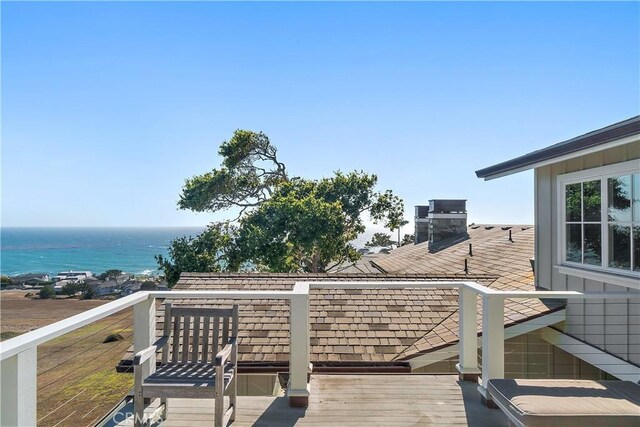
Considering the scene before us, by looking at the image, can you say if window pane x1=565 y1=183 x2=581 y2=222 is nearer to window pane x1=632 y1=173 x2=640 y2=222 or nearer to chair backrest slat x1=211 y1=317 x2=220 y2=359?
window pane x1=632 y1=173 x2=640 y2=222

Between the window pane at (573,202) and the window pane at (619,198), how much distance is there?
20.8 inches

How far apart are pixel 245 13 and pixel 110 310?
9.71 metres

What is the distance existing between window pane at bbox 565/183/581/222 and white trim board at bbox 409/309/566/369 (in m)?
1.19

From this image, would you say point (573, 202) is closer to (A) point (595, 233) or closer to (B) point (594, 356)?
(A) point (595, 233)

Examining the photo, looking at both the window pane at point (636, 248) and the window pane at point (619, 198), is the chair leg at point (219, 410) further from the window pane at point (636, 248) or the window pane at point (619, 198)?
the window pane at point (619, 198)

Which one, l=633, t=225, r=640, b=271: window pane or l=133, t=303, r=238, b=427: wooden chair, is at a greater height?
l=633, t=225, r=640, b=271: window pane

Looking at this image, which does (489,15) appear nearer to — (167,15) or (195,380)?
(167,15)

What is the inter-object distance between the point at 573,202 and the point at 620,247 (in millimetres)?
909

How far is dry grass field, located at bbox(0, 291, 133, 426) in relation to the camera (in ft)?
37.0

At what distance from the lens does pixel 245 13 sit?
10.2m

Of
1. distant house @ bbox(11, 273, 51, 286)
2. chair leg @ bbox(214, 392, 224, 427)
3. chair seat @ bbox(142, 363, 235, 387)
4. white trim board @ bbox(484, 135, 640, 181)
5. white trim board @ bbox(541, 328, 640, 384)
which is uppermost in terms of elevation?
white trim board @ bbox(484, 135, 640, 181)

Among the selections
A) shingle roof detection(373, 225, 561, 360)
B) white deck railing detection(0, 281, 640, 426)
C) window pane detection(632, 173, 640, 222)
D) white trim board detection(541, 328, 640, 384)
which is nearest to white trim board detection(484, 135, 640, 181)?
window pane detection(632, 173, 640, 222)

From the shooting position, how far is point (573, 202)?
4715mm

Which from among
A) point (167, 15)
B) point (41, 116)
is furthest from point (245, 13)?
point (41, 116)
